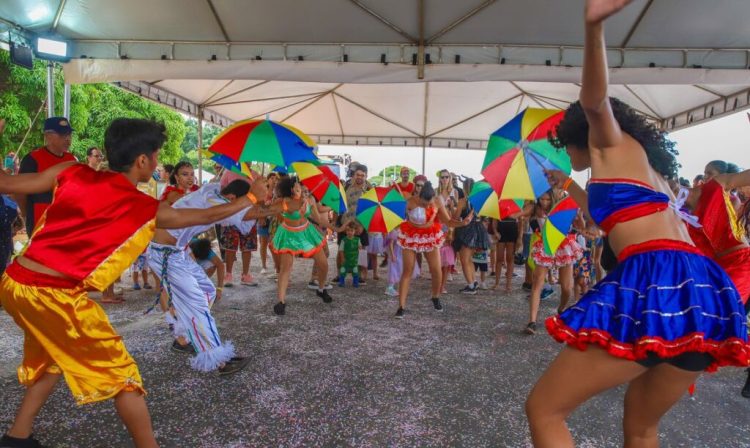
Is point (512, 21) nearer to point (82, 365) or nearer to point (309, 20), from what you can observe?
point (309, 20)

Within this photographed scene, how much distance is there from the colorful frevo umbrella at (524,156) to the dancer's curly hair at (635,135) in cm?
150

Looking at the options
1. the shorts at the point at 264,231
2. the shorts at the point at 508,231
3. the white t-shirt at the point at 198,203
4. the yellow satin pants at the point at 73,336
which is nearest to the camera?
A: the yellow satin pants at the point at 73,336

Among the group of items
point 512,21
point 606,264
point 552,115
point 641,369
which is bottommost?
point 641,369

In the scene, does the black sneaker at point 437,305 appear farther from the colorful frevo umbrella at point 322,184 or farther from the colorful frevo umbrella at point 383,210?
the colorful frevo umbrella at point 322,184

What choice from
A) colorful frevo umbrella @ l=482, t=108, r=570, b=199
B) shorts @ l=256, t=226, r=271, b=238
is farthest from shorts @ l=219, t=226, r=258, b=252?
colorful frevo umbrella @ l=482, t=108, r=570, b=199

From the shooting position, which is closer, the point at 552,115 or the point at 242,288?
the point at 552,115

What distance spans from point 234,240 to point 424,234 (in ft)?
9.92

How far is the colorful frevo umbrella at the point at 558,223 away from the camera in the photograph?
4.59 m

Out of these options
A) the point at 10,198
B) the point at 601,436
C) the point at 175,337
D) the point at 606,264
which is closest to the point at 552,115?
the point at 606,264

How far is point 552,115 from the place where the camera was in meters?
3.36

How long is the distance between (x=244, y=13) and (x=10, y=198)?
3.45 meters

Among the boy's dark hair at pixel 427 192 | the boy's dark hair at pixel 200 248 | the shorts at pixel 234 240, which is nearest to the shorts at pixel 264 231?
the shorts at pixel 234 240

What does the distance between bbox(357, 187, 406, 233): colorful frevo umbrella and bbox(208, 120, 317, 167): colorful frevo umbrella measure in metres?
1.96

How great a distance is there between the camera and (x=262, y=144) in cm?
422
